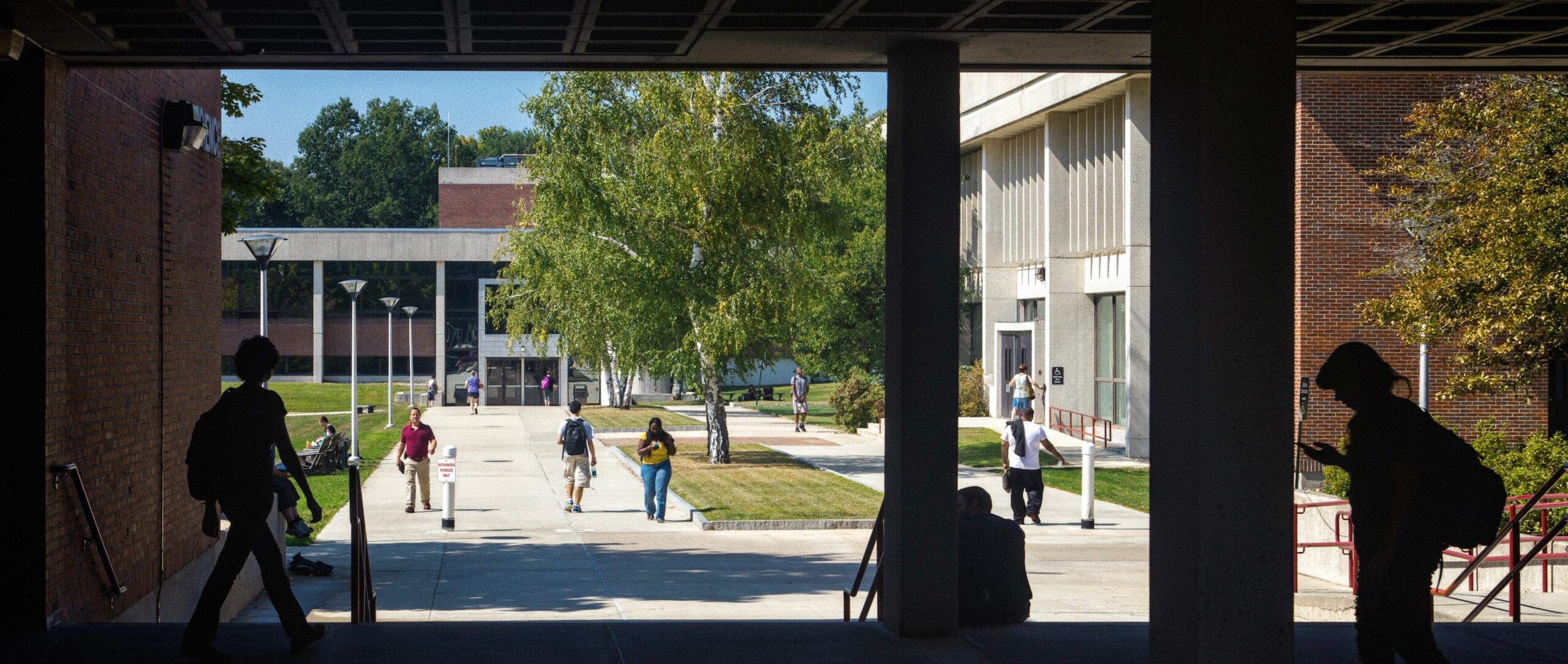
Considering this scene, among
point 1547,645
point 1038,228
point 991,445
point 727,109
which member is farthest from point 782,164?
point 1547,645

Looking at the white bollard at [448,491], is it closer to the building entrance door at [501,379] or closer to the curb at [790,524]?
the curb at [790,524]

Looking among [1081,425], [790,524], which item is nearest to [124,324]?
[790,524]

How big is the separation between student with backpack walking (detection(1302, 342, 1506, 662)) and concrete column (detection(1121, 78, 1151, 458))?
2763 centimetres

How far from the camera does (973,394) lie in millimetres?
45750

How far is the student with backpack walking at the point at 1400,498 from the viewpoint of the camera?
18.5 ft

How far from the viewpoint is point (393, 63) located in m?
8.37

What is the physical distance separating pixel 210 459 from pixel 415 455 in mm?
15920

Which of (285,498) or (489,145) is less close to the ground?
(489,145)

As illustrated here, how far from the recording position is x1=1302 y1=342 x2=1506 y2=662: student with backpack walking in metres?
5.62

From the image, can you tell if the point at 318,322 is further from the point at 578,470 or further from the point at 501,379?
the point at 578,470

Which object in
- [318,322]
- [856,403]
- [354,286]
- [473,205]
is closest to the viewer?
[354,286]

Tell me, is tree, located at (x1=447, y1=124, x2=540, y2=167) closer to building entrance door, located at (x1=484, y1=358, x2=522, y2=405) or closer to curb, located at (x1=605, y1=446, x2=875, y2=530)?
building entrance door, located at (x1=484, y1=358, x2=522, y2=405)

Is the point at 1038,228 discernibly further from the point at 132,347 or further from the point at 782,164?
the point at 132,347

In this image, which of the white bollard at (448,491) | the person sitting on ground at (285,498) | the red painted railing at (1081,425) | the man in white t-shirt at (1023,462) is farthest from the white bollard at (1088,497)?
the red painted railing at (1081,425)
